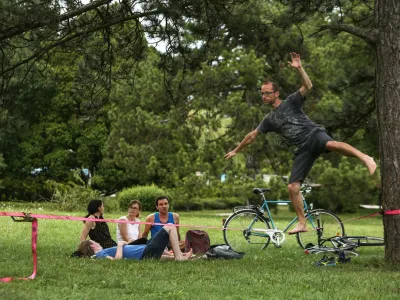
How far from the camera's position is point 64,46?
12.1 metres

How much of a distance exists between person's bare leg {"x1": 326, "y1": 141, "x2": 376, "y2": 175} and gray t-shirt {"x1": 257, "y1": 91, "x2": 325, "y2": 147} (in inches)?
16.4

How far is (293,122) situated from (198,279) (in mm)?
2495

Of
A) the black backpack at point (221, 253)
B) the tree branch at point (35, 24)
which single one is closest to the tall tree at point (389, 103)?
the black backpack at point (221, 253)

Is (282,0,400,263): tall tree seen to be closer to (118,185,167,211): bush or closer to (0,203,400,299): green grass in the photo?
(0,203,400,299): green grass

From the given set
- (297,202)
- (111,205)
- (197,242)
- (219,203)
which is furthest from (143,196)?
(297,202)

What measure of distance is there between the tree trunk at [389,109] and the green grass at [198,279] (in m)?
0.47

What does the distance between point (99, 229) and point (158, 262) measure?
5.06 ft

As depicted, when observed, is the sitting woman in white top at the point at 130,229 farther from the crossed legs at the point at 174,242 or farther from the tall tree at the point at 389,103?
the tall tree at the point at 389,103

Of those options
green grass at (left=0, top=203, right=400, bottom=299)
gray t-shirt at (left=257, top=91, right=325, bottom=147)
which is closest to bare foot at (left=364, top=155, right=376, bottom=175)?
gray t-shirt at (left=257, top=91, right=325, bottom=147)

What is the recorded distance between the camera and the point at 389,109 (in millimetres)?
9250

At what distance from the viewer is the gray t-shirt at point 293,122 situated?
911 centimetres

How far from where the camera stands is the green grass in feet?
22.1

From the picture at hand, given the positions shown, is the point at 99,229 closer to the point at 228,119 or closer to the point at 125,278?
the point at 125,278

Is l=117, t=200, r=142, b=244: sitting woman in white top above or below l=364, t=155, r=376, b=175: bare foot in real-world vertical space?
below
